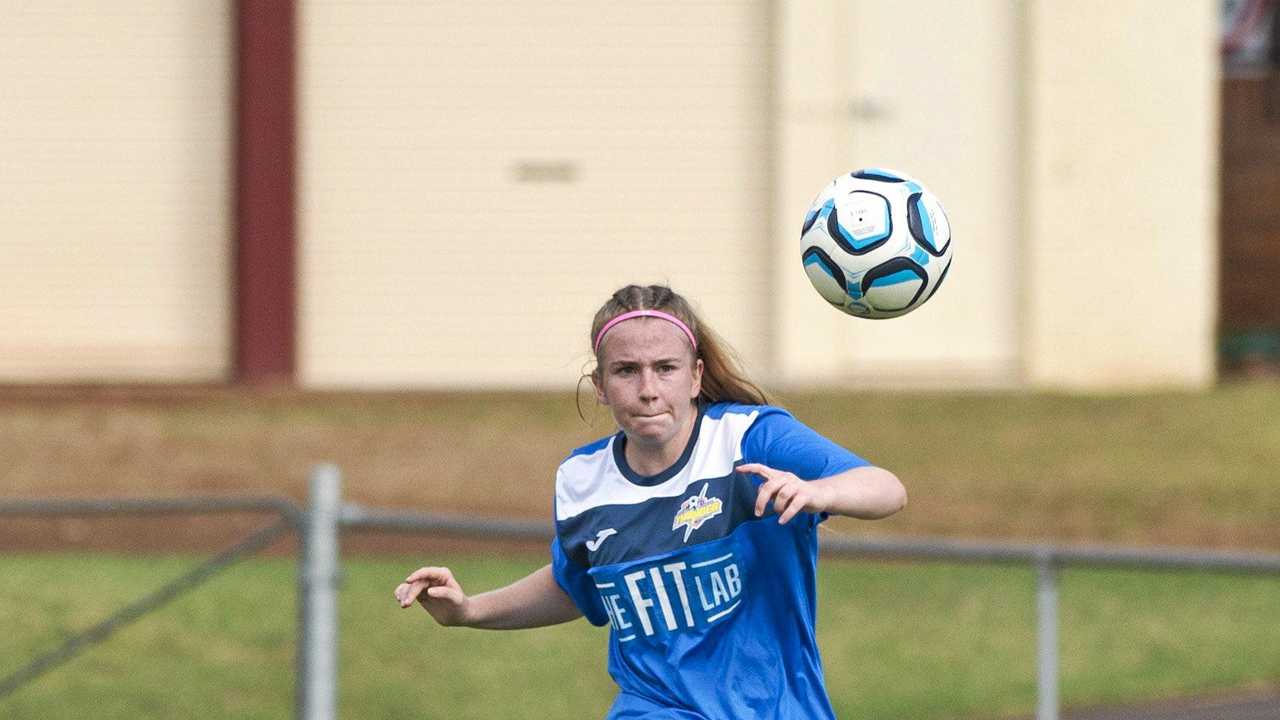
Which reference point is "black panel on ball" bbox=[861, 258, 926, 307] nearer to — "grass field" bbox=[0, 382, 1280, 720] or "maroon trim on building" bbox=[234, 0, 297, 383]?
"grass field" bbox=[0, 382, 1280, 720]

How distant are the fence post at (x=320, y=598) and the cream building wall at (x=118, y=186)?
22.1 feet

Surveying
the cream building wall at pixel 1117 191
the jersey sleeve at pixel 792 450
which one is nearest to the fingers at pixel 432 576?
the jersey sleeve at pixel 792 450

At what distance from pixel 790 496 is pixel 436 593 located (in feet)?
3.03

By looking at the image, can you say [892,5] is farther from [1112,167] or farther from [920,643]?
[920,643]

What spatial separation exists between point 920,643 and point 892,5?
5998 mm

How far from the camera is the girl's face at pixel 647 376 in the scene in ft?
14.0

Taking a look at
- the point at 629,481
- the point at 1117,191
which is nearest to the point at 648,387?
the point at 629,481

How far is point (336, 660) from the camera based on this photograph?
768cm

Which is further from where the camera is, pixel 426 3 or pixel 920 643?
pixel 426 3

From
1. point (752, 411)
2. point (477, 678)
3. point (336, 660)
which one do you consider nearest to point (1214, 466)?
point (477, 678)

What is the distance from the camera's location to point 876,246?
15.8ft

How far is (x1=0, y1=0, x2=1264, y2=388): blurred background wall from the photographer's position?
550 inches

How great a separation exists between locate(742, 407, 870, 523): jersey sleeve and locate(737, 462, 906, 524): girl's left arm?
7 cm

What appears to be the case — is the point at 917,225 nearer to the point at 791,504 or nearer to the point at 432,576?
the point at 791,504
